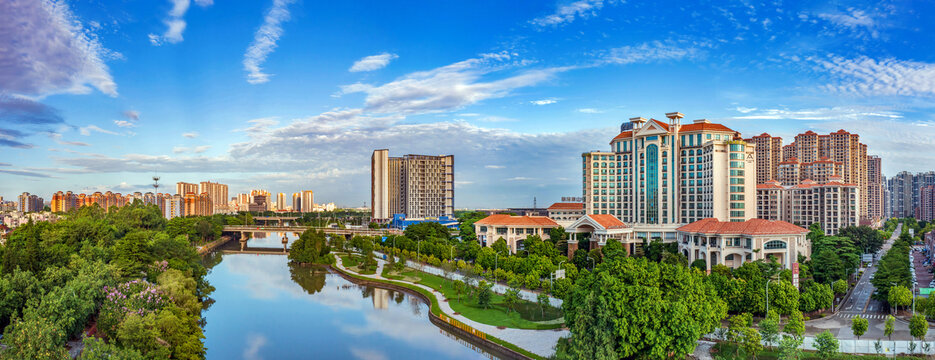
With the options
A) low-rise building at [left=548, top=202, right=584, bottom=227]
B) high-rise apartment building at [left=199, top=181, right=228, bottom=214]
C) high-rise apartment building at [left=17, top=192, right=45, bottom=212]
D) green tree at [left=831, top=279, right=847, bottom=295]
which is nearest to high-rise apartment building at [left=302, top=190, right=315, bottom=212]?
high-rise apartment building at [left=199, top=181, right=228, bottom=214]

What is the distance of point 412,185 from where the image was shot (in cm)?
9625

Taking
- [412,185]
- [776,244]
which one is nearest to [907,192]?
[412,185]

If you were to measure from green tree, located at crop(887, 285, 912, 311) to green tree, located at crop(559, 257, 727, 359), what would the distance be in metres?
12.0

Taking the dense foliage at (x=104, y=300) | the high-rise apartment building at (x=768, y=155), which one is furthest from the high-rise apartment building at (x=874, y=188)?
the dense foliage at (x=104, y=300)

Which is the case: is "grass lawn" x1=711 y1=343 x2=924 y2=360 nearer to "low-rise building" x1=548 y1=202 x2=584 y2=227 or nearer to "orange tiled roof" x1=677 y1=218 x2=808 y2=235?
"orange tiled roof" x1=677 y1=218 x2=808 y2=235

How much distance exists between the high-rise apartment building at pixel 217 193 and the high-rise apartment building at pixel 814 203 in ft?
397

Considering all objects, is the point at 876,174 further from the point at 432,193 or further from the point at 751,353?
the point at 751,353

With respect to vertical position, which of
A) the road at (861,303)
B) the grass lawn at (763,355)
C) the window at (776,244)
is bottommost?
the road at (861,303)

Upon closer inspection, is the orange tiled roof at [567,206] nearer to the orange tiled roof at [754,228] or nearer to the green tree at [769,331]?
the orange tiled roof at [754,228]

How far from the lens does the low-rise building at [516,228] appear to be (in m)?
47.1

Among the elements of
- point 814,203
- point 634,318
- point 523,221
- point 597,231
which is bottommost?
point 634,318

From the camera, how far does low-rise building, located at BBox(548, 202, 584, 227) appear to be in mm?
66000

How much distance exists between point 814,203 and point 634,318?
51.8m

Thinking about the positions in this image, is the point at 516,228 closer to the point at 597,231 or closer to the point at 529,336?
the point at 597,231
